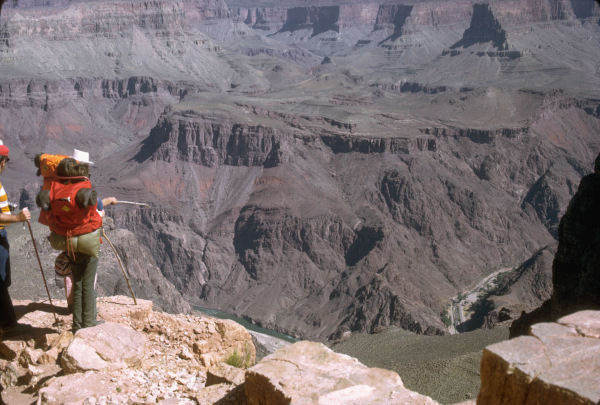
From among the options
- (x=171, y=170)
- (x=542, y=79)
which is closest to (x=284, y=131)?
(x=171, y=170)

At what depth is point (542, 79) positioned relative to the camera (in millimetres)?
161500

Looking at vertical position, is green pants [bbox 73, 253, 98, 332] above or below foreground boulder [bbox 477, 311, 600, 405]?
below

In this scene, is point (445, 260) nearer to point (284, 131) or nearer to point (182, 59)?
point (284, 131)

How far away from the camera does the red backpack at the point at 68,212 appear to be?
10.9 m

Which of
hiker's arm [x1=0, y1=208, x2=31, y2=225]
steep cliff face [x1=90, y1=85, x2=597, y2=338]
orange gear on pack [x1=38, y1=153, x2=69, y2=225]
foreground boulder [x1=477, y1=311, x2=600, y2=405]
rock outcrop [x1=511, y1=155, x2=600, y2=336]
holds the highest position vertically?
orange gear on pack [x1=38, y1=153, x2=69, y2=225]

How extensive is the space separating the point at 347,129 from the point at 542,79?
85.4 meters

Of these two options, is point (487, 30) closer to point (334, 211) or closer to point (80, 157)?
point (334, 211)

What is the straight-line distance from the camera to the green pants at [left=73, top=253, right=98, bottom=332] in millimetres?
11602

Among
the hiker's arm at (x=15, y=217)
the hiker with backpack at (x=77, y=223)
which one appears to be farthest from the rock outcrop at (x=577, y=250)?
the hiker's arm at (x=15, y=217)

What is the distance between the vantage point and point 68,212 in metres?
11.0

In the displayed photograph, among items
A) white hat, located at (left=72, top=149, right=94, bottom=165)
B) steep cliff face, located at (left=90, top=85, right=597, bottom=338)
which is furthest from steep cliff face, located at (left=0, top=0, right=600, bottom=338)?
white hat, located at (left=72, top=149, right=94, bottom=165)

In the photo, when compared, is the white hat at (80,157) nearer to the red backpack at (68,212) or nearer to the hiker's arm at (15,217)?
the red backpack at (68,212)

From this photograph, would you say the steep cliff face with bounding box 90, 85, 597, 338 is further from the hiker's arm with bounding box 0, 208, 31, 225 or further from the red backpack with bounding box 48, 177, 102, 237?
the hiker's arm with bounding box 0, 208, 31, 225

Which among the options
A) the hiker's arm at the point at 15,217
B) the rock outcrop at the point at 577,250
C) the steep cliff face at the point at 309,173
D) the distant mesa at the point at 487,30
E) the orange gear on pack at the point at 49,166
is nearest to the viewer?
the hiker's arm at the point at 15,217
